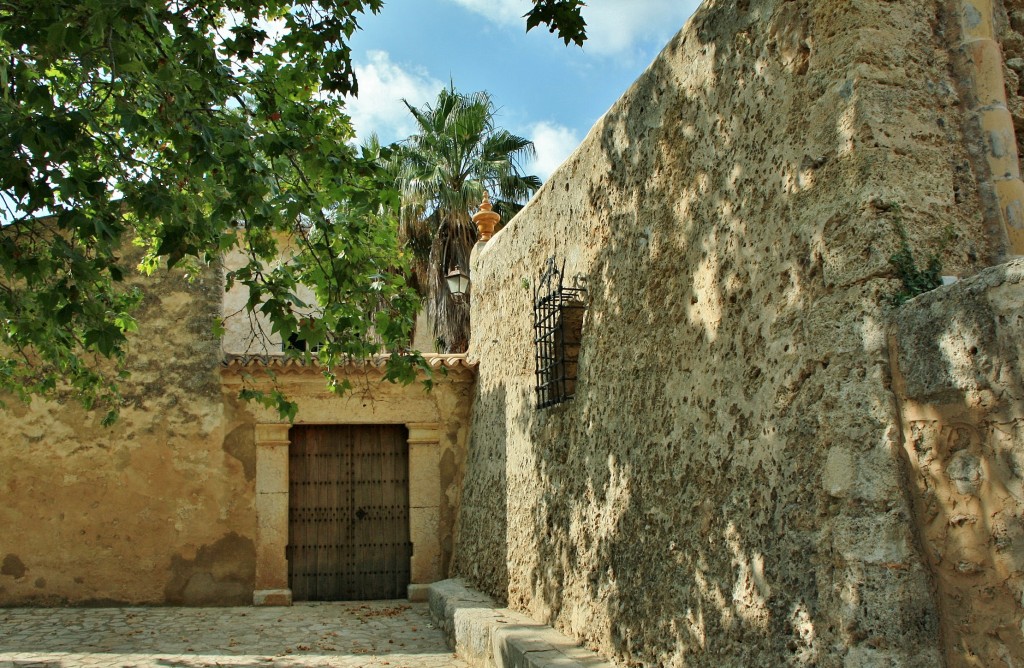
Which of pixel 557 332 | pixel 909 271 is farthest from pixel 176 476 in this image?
pixel 909 271

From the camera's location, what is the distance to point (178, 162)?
179 inches

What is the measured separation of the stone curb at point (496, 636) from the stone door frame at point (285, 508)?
121 cm

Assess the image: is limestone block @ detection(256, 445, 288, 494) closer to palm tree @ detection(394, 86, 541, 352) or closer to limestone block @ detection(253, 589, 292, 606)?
limestone block @ detection(253, 589, 292, 606)

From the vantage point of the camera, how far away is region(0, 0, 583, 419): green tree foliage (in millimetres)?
3375

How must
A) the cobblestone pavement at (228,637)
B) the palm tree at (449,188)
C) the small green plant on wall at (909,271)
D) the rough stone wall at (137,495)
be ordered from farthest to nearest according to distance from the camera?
the palm tree at (449,188) → the rough stone wall at (137,495) → the cobblestone pavement at (228,637) → the small green plant on wall at (909,271)

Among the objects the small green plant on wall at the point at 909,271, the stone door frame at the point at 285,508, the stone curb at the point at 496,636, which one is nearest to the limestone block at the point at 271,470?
the stone door frame at the point at 285,508

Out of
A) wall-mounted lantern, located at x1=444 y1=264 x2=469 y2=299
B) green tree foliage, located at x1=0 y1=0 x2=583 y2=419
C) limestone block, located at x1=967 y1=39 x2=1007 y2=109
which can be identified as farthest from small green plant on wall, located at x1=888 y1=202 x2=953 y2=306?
wall-mounted lantern, located at x1=444 y1=264 x2=469 y2=299

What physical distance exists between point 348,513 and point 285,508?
0.69 metres

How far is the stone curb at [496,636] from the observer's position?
4.84 m

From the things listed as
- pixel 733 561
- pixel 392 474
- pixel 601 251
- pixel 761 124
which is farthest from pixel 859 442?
pixel 392 474

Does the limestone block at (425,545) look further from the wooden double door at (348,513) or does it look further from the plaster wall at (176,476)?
the wooden double door at (348,513)

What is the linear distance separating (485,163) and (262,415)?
7.90m

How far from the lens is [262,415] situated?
9.18 meters

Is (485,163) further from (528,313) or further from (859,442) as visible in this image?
(859,442)
